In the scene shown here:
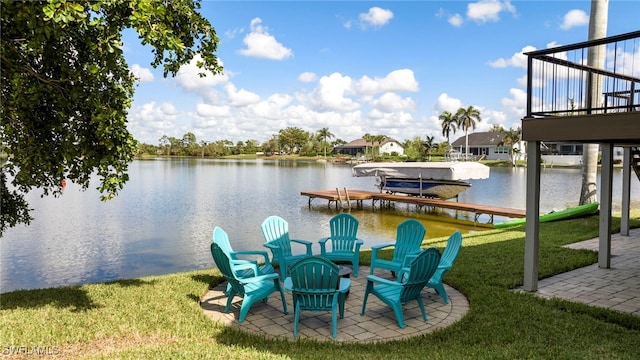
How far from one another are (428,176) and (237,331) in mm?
17701

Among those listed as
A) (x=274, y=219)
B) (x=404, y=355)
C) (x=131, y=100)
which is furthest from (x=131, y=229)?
(x=404, y=355)

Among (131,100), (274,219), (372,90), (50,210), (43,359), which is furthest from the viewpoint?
(372,90)

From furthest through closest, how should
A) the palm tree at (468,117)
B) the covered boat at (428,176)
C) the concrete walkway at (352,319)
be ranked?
the palm tree at (468,117), the covered boat at (428,176), the concrete walkway at (352,319)

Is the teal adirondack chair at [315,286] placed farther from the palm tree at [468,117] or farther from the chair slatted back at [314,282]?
the palm tree at [468,117]

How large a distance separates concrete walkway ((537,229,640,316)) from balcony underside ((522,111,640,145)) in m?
2.13

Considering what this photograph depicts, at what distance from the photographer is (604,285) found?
6.40 meters

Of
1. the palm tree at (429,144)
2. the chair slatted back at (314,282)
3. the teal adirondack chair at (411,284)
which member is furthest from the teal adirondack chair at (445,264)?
the palm tree at (429,144)

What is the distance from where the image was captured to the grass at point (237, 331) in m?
4.05

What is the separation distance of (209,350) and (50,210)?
1871cm

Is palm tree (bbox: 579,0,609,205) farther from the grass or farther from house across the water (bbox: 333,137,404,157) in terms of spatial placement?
house across the water (bbox: 333,137,404,157)

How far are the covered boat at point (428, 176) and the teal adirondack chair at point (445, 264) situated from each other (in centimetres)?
1465

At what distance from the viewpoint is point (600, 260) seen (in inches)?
291

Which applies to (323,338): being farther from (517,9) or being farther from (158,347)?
(517,9)

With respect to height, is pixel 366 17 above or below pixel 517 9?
above
